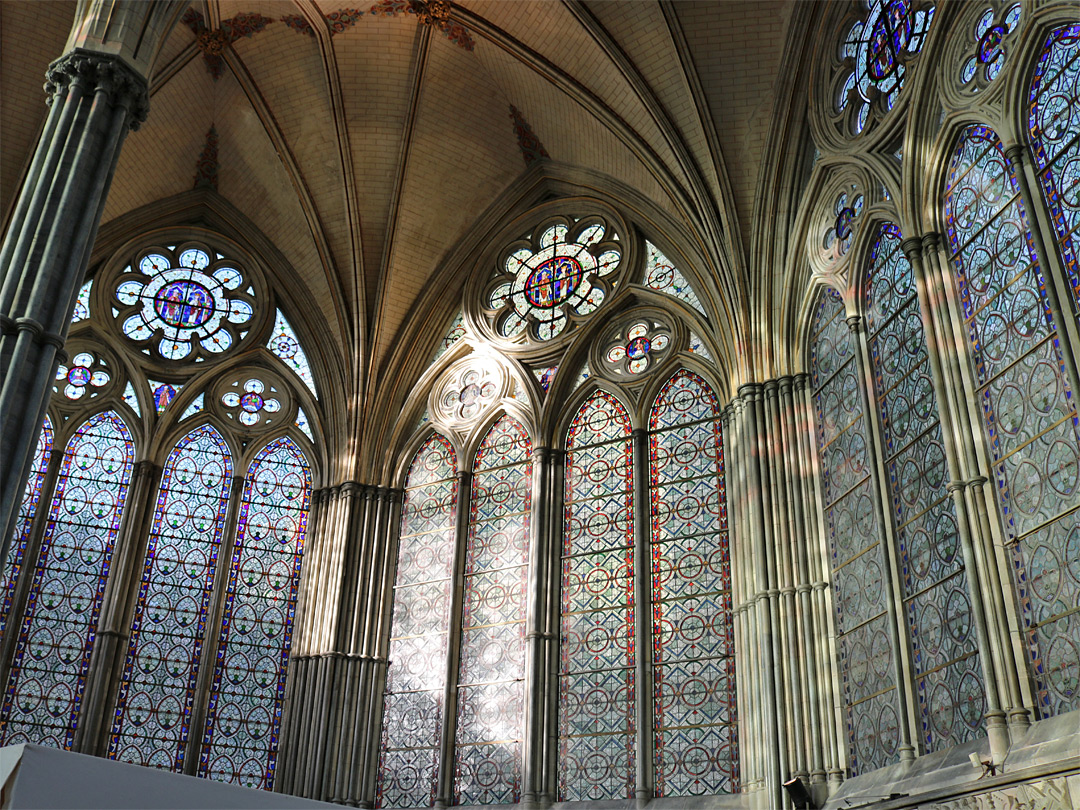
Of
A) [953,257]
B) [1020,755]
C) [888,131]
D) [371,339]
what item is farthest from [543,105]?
[1020,755]

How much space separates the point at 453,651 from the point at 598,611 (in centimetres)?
192

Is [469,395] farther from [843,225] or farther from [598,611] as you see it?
[843,225]

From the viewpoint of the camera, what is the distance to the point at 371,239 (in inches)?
642

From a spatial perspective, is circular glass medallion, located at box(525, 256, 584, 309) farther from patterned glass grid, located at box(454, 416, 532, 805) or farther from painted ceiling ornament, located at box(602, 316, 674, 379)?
patterned glass grid, located at box(454, 416, 532, 805)

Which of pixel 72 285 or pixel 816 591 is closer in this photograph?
pixel 72 285

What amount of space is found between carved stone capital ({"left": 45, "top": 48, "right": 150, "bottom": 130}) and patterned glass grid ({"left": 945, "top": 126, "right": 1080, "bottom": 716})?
7.67 meters

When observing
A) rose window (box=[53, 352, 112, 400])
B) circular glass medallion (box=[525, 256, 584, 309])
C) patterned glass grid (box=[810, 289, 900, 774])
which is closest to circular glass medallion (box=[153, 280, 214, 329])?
rose window (box=[53, 352, 112, 400])

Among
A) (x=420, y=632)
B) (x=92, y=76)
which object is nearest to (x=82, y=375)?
(x=420, y=632)

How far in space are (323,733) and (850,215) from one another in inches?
339

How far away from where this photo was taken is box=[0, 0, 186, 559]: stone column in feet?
27.6

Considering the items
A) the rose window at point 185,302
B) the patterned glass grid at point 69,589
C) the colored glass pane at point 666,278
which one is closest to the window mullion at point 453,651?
the colored glass pane at point 666,278

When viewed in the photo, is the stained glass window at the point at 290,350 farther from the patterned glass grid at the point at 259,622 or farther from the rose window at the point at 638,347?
the rose window at the point at 638,347

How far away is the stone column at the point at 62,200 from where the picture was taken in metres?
8.40

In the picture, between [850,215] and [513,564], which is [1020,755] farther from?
[513,564]
